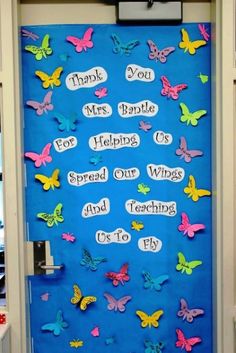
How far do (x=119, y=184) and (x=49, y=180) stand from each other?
358mm

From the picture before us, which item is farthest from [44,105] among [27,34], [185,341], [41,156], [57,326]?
[185,341]

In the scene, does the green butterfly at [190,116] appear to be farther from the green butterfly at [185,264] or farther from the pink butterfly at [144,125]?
the green butterfly at [185,264]

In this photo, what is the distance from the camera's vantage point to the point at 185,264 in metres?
1.94

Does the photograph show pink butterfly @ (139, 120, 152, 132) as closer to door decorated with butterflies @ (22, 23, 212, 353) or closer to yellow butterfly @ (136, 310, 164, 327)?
door decorated with butterflies @ (22, 23, 212, 353)

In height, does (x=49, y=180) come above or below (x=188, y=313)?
above

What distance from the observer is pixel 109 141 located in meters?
1.92

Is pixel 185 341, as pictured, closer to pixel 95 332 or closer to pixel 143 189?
pixel 95 332

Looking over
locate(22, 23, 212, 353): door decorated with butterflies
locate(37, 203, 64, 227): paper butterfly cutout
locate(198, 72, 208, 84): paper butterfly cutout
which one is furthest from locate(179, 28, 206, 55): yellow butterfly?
locate(37, 203, 64, 227): paper butterfly cutout

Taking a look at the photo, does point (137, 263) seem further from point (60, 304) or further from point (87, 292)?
point (60, 304)

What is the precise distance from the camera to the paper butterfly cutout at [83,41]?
1897 mm

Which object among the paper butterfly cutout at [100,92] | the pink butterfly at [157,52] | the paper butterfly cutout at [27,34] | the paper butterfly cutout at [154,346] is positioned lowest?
the paper butterfly cutout at [154,346]

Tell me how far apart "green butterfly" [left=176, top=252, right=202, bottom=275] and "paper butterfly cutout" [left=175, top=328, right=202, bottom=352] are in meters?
0.31

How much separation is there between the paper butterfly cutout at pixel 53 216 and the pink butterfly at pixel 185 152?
669 mm

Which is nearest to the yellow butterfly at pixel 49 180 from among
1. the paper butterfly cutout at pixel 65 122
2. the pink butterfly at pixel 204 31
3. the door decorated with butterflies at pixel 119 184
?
the door decorated with butterflies at pixel 119 184
